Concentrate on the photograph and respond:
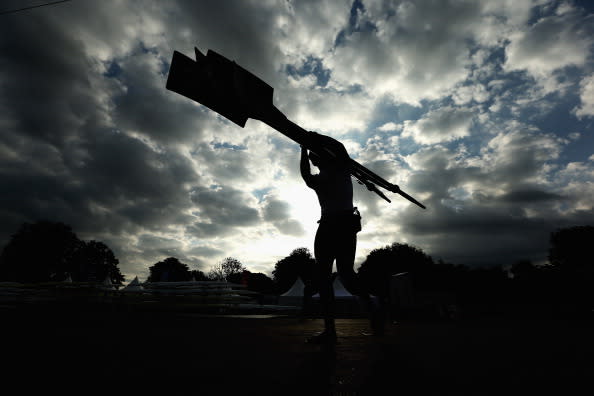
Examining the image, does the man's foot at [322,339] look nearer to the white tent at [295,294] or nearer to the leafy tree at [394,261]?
the white tent at [295,294]

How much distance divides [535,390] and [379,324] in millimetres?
2153

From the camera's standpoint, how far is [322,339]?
2.45 m

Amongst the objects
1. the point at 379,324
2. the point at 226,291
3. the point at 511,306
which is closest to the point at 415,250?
the point at 511,306

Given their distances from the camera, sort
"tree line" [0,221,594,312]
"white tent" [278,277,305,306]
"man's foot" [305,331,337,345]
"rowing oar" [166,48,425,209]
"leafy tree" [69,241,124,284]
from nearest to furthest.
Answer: "man's foot" [305,331,337,345], "rowing oar" [166,48,425,209], "tree line" [0,221,594,312], "white tent" [278,277,305,306], "leafy tree" [69,241,124,284]

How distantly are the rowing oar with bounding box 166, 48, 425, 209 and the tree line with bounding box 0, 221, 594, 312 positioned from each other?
1889mm

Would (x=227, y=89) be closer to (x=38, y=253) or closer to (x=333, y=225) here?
(x=333, y=225)

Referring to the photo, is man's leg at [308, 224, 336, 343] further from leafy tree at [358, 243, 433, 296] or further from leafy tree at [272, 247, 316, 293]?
leafy tree at [272, 247, 316, 293]

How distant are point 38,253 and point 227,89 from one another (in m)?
66.2

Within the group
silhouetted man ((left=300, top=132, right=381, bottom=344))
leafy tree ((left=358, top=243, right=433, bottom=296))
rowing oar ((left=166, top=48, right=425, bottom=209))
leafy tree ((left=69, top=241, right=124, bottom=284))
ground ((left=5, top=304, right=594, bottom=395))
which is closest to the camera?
ground ((left=5, top=304, right=594, bottom=395))

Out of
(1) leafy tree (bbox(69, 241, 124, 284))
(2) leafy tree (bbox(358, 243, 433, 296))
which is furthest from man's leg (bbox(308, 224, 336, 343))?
(1) leafy tree (bbox(69, 241, 124, 284))

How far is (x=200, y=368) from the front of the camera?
1.41m

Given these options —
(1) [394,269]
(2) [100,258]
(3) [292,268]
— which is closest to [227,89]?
(1) [394,269]

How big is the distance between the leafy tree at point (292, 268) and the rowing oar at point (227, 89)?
65947mm

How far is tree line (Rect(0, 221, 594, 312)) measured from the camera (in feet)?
53.1
